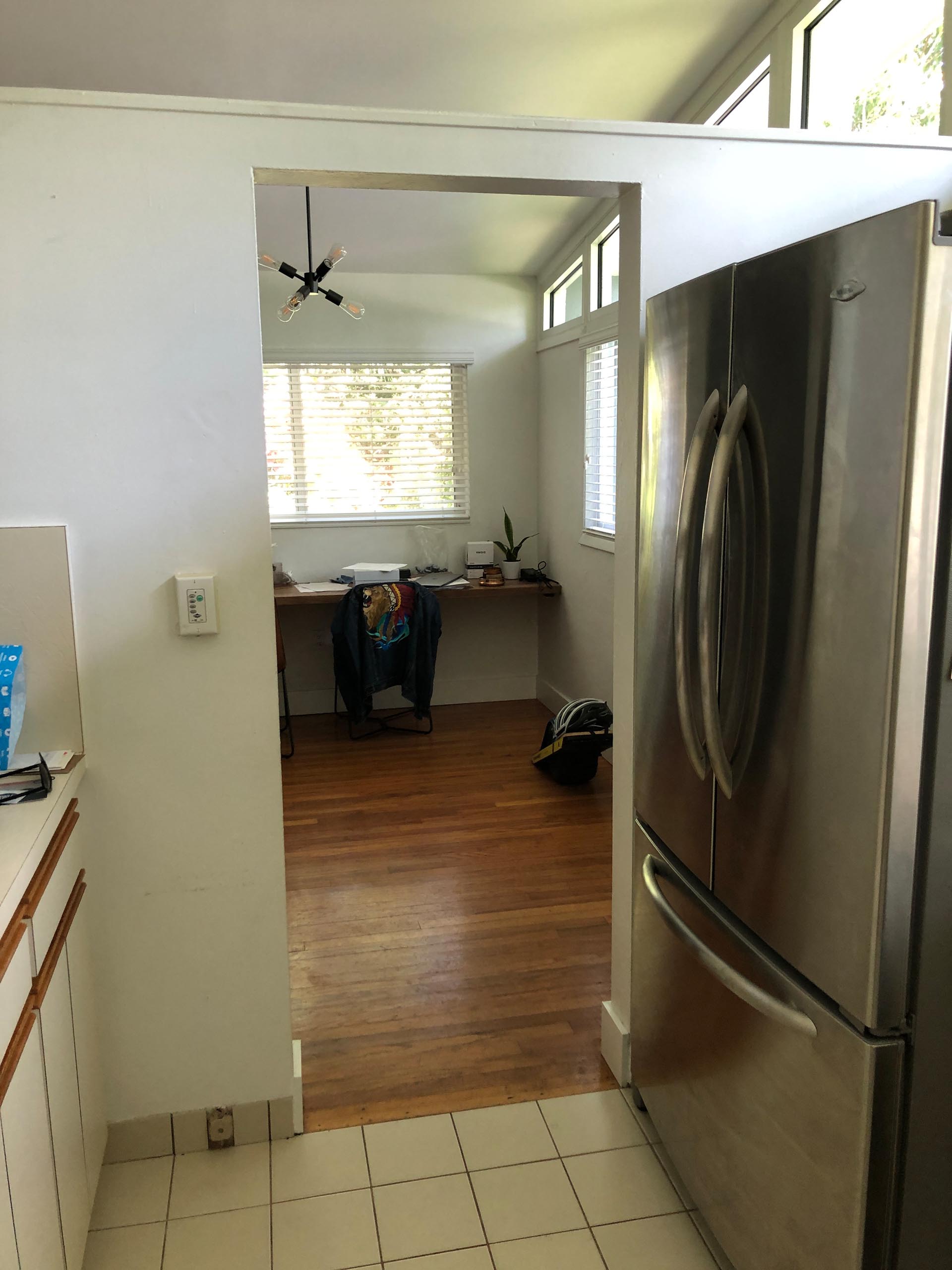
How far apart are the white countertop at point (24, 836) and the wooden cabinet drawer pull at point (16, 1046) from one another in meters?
0.15

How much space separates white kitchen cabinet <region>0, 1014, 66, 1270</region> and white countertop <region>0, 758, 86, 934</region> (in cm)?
19

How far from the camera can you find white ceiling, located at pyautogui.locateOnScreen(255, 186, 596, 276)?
3.94 metres

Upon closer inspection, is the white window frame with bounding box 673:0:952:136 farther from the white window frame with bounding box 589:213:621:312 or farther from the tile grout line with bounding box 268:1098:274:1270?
the tile grout line with bounding box 268:1098:274:1270

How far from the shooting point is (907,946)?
1.19m

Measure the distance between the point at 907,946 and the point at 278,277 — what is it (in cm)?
482

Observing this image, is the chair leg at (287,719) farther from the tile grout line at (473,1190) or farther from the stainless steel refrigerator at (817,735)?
the stainless steel refrigerator at (817,735)

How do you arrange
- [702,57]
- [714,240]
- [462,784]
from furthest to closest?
[462,784], [702,57], [714,240]

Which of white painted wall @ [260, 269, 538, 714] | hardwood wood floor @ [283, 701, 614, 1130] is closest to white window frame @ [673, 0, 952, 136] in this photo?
hardwood wood floor @ [283, 701, 614, 1130]

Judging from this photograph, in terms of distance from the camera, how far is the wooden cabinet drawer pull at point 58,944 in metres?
1.33

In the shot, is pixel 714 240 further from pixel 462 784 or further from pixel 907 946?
pixel 462 784

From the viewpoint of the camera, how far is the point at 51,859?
4.82 ft

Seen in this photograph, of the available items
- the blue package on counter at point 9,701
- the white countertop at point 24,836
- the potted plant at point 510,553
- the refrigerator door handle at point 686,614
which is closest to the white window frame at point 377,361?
the potted plant at point 510,553

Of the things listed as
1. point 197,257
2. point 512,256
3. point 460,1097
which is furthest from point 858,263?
point 512,256

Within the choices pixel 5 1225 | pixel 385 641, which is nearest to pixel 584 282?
pixel 385 641
